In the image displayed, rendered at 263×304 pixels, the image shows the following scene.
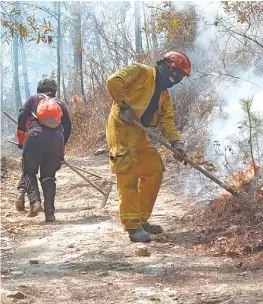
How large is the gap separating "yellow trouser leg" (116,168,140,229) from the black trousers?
1485 mm

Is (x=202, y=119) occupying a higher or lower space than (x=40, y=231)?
higher

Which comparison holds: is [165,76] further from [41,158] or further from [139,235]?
[41,158]

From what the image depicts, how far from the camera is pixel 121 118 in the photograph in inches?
199

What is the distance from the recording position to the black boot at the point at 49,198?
604 centimetres

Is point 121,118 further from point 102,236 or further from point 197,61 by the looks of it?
point 197,61

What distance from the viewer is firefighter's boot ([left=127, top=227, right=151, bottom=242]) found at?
480 centimetres

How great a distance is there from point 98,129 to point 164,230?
11.0 m

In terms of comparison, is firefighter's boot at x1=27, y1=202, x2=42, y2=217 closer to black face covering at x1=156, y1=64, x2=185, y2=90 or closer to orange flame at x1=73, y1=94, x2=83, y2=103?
black face covering at x1=156, y1=64, x2=185, y2=90

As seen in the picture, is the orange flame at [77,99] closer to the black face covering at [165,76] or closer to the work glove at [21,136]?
the work glove at [21,136]

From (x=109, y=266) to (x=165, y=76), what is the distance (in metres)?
2.01

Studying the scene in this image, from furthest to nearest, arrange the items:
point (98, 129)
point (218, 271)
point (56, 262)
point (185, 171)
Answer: point (98, 129) → point (185, 171) → point (56, 262) → point (218, 271)

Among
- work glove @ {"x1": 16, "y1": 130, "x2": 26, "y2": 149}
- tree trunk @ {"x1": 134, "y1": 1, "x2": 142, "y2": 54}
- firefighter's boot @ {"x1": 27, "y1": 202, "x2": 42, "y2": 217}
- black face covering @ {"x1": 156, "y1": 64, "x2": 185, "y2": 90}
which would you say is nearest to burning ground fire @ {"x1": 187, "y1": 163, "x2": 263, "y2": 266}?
black face covering @ {"x1": 156, "y1": 64, "x2": 185, "y2": 90}

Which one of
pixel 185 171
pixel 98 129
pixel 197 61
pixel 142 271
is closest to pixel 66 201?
pixel 185 171

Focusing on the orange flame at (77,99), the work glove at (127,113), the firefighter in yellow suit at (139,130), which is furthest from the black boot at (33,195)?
the orange flame at (77,99)
